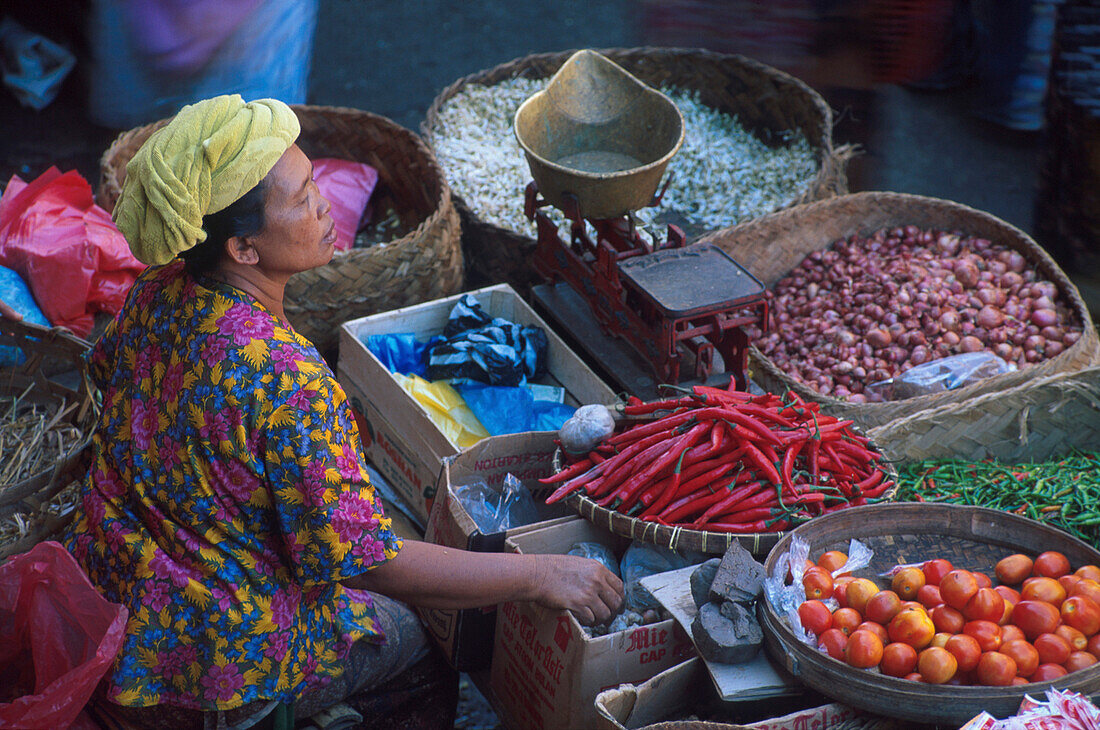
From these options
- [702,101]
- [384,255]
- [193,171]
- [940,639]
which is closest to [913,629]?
[940,639]

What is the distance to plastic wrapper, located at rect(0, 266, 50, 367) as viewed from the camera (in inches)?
117

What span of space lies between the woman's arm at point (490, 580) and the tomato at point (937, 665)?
61cm

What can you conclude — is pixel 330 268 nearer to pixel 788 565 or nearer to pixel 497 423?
pixel 497 423

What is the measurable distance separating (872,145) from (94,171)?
3.58 meters

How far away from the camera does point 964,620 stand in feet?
6.25

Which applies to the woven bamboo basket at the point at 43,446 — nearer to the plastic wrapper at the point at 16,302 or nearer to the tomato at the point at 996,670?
the plastic wrapper at the point at 16,302

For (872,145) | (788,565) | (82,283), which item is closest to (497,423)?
(788,565)

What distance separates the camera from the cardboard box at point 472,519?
2252 mm

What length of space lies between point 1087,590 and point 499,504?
129cm

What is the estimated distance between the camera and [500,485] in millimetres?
2545

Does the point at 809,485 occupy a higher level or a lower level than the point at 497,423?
higher

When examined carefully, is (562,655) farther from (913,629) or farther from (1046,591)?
(1046,591)

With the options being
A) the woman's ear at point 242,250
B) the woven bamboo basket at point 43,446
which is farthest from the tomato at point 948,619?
the woven bamboo basket at point 43,446

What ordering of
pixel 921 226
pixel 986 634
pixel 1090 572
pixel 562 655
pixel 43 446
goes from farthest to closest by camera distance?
pixel 921 226 < pixel 43 446 < pixel 562 655 < pixel 1090 572 < pixel 986 634
